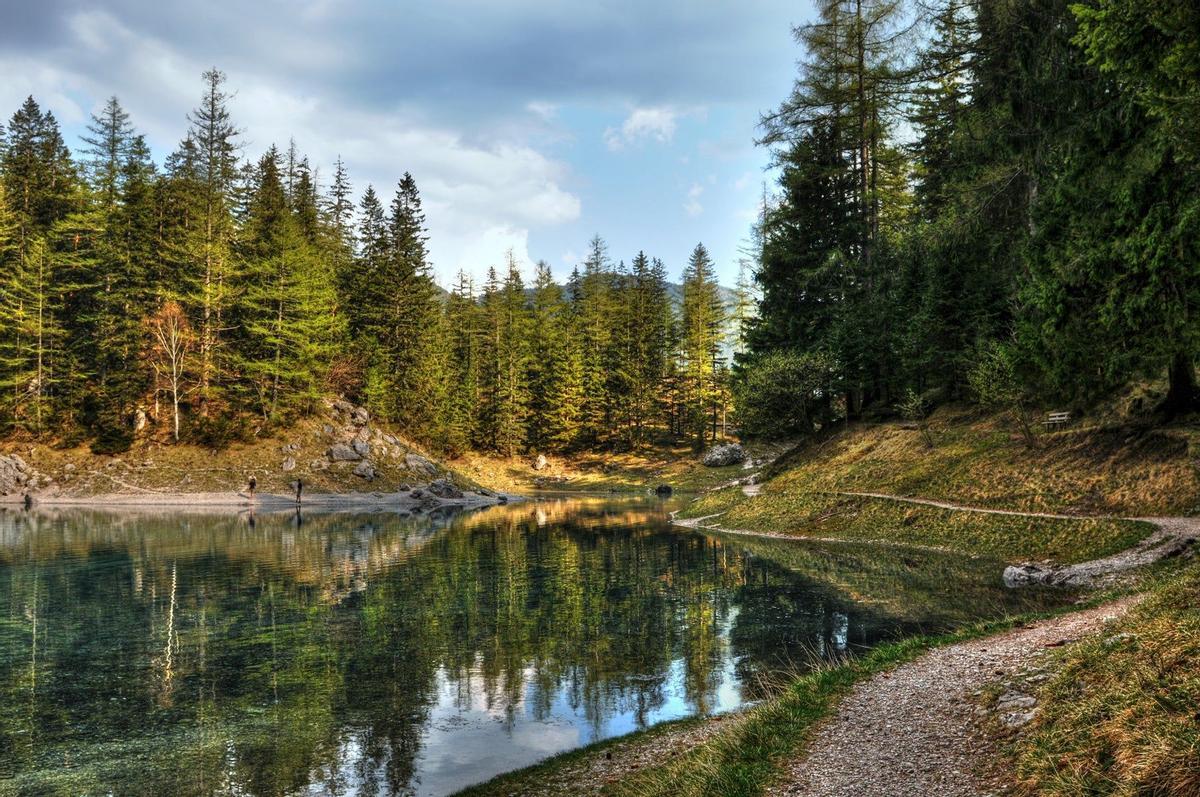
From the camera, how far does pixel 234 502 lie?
2019 inches

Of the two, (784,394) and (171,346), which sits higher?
(171,346)

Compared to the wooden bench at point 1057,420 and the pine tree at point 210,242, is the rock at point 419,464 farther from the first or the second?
the wooden bench at point 1057,420

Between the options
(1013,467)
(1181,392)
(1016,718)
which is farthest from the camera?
(1013,467)

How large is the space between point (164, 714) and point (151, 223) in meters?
66.3

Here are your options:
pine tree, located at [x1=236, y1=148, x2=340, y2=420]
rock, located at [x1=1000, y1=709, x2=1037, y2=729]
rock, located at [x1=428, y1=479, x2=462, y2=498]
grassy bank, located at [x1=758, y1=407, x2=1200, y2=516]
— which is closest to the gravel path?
rock, located at [x1=1000, y1=709, x2=1037, y2=729]

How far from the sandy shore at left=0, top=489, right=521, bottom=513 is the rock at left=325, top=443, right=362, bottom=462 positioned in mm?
4286

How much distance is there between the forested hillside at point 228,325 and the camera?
59.2m

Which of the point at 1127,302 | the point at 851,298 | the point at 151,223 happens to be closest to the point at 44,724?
the point at 1127,302

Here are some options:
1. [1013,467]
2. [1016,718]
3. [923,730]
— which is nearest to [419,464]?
[1013,467]

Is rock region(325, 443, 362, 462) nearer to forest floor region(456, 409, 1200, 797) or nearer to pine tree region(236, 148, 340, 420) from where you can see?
pine tree region(236, 148, 340, 420)

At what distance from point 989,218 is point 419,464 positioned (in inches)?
2025

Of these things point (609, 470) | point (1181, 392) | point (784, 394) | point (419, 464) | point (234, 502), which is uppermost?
point (784, 394)

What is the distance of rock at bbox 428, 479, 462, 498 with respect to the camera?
195ft

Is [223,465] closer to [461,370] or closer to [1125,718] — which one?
[461,370]
